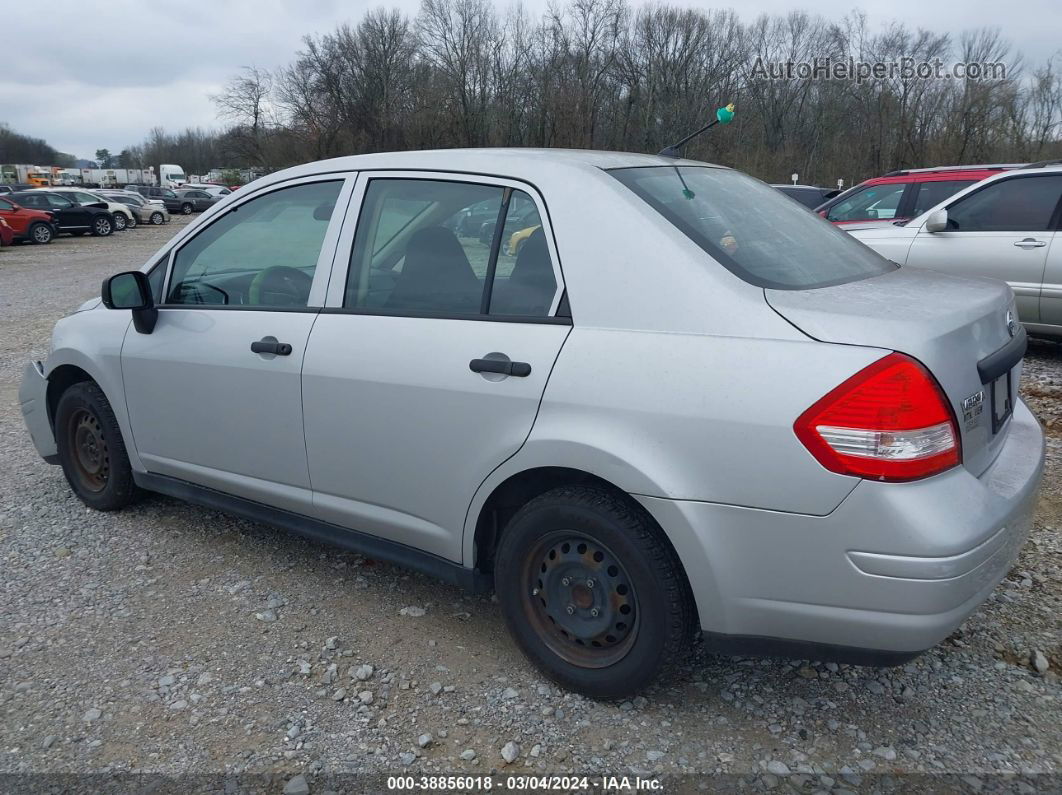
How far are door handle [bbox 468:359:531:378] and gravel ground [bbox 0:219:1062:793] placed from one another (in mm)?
1097

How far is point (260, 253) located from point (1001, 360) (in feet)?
9.40

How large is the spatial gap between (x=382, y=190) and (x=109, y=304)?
1472mm

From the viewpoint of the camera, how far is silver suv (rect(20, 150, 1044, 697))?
2197mm

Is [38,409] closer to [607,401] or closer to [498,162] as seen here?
[498,162]

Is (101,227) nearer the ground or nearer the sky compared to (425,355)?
nearer the ground

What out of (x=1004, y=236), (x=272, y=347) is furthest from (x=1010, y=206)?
(x=272, y=347)

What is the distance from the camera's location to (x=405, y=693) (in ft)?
9.46

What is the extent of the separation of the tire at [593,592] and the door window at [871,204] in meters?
8.81

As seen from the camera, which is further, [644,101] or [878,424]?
[644,101]

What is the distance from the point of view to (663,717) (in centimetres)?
271

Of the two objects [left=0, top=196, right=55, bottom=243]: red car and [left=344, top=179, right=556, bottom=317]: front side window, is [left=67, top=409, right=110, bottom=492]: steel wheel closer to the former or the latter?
[left=344, top=179, right=556, bottom=317]: front side window

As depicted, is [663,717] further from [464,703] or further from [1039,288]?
[1039,288]

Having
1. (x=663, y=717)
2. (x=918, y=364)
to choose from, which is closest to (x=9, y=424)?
(x=663, y=717)

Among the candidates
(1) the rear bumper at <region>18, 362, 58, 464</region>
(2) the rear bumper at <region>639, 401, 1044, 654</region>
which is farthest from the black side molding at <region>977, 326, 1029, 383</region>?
(1) the rear bumper at <region>18, 362, 58, 464</region>
